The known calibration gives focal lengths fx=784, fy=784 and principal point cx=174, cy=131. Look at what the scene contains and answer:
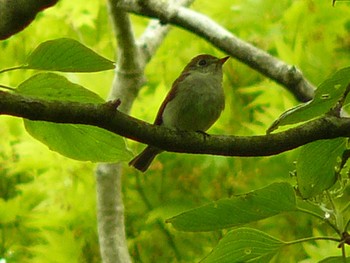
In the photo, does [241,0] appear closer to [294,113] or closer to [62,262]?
[62,262]

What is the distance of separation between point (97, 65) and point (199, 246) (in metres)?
1.69

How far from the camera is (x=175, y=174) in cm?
287

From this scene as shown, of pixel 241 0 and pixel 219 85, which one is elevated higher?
pixel 241 0

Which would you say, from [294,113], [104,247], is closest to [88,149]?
[294,113]

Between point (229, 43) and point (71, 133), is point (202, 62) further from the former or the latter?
point (71, 133)

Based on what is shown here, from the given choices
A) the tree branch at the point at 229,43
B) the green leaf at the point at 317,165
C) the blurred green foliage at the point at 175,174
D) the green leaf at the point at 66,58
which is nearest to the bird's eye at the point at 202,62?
the tree branch at the point at 229,43

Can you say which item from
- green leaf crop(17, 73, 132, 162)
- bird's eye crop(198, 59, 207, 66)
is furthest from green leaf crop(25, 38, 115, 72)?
bird's eye crop(198, 59, 207, 66)

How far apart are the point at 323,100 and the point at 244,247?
0.26 metres

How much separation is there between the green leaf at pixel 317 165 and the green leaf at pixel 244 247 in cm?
10

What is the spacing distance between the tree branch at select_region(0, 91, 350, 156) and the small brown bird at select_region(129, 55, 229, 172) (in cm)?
131

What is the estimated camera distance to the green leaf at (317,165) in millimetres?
1260

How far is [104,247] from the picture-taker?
2461 mm

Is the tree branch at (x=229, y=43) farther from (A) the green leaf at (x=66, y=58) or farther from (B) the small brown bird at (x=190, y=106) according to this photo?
(A) the green leaf at (x=66, y=58)

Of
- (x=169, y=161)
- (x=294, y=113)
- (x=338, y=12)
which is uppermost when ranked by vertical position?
(x=338, y=12)
